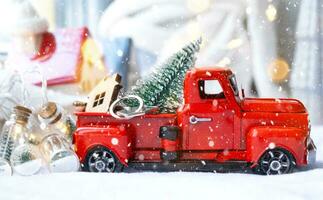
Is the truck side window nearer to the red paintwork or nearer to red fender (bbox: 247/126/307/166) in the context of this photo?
red fender (bbox: 247/126/307/166)

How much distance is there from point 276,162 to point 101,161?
439 millimetres

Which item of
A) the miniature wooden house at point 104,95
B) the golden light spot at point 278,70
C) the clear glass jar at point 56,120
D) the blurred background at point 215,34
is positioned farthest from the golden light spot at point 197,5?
the clear glass jar at point 56,120

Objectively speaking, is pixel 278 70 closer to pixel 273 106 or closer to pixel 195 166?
pixel 273 106

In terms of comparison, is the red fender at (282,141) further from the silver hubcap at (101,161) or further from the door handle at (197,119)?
the silver hubcap at (101,161)

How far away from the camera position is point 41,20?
1901 mm

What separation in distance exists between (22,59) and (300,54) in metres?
0.86

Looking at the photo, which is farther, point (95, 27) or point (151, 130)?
point (95, 27)

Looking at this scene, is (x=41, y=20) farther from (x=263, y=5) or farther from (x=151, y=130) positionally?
(x=263, y=5)

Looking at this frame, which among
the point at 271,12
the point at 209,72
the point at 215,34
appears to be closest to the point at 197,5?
the point at 215,34

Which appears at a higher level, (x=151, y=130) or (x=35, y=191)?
(x=151, y=130)

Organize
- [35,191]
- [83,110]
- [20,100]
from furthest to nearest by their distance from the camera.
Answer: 1. [20,100]
2. [83,110]
3. [35,191]

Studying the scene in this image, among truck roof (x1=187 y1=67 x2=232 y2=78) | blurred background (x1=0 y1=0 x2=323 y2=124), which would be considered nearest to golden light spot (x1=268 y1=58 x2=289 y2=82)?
blurred background (x1=0 y1=0 x2=323 y2=124)

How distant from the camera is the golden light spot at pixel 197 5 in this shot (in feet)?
6.24

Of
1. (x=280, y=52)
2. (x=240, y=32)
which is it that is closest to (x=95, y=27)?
(x=240, y=32)
